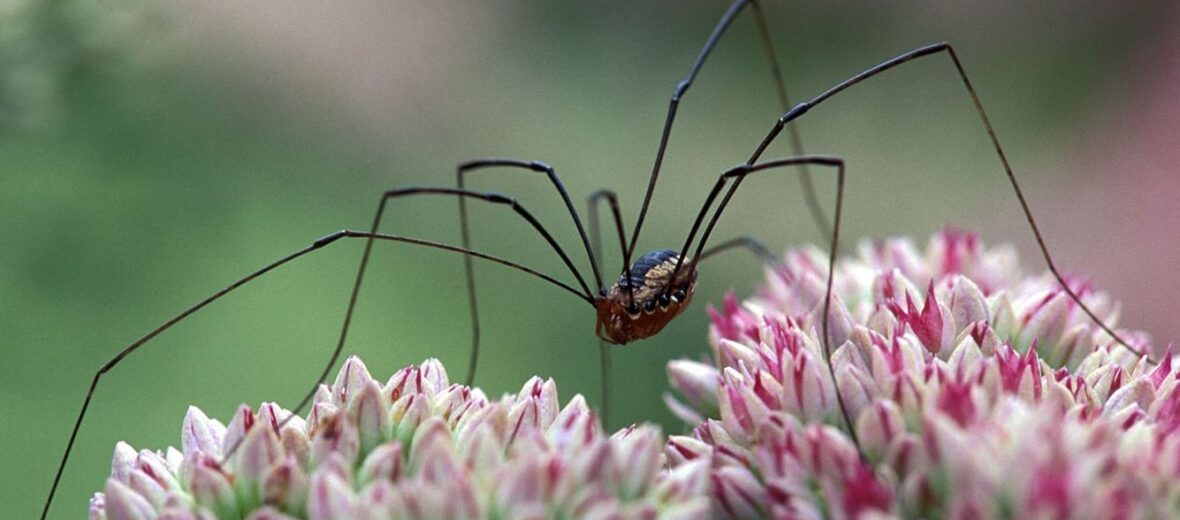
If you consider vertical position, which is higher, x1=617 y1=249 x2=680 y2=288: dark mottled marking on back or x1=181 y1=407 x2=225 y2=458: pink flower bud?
x1=617 y1=249 x2=680 y2=288: dark mottled marking on back

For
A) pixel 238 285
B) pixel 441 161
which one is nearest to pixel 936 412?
A: pixel 238 285

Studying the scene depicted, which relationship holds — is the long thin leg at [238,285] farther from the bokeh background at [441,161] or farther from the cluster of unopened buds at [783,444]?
the bokeh background at [441,161]

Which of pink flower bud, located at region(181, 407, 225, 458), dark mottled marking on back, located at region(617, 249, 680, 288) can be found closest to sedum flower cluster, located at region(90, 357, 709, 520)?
pink flower bud, located at region(181, 407, 225, 458)

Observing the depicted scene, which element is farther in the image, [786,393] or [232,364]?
[232,364]

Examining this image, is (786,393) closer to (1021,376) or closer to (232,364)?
(1021,376)

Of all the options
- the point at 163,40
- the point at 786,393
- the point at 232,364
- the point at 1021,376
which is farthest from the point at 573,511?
the point at 232,364

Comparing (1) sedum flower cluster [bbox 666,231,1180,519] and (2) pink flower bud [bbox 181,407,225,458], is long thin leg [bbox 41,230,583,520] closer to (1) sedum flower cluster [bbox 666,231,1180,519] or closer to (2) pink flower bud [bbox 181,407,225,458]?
(2) pink flower bud [bbox 181,407,225,458]

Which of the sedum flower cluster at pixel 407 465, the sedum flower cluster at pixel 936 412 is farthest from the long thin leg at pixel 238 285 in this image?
the sedum flower cluster at pixel 936 412
